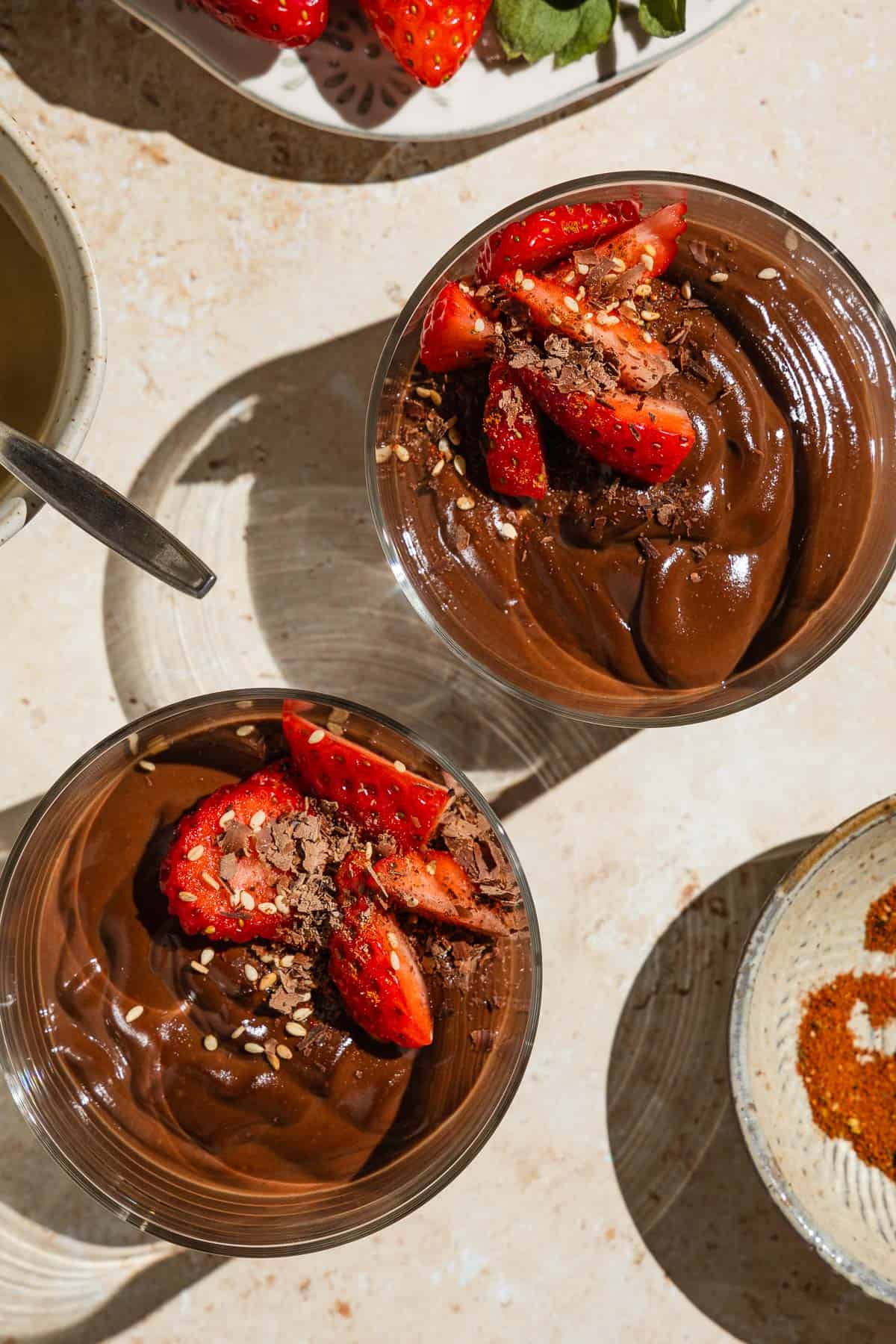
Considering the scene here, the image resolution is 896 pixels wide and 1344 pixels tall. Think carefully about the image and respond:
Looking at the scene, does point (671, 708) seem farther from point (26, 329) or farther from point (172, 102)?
point (172, 102)

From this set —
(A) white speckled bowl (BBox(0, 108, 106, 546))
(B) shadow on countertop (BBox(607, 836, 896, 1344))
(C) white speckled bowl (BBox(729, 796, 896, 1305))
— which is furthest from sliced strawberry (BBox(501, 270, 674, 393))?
(B) shadow on countertop (BBox(607, 836, 896, 1344))

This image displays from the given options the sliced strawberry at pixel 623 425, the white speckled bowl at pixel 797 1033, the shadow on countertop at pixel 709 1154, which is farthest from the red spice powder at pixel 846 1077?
the sliced strawberry at pixel 623 425

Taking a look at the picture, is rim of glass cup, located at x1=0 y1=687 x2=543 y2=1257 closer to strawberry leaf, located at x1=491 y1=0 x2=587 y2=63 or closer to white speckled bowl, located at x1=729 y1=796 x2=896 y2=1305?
white speckled bowl, located at x1=729 y1=796 x2=896 y2=1305

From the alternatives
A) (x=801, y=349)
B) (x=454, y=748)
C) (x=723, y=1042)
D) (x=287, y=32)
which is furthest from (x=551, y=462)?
(x=723, y=1042)

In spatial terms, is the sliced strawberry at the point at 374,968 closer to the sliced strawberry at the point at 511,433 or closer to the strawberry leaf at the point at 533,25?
the sliced strawberry at the point at 511,433

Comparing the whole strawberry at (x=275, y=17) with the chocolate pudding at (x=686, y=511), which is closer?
the whole strawberry at (x=275, y=17)

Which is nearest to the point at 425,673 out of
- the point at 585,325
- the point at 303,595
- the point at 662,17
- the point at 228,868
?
the point at 303,595
